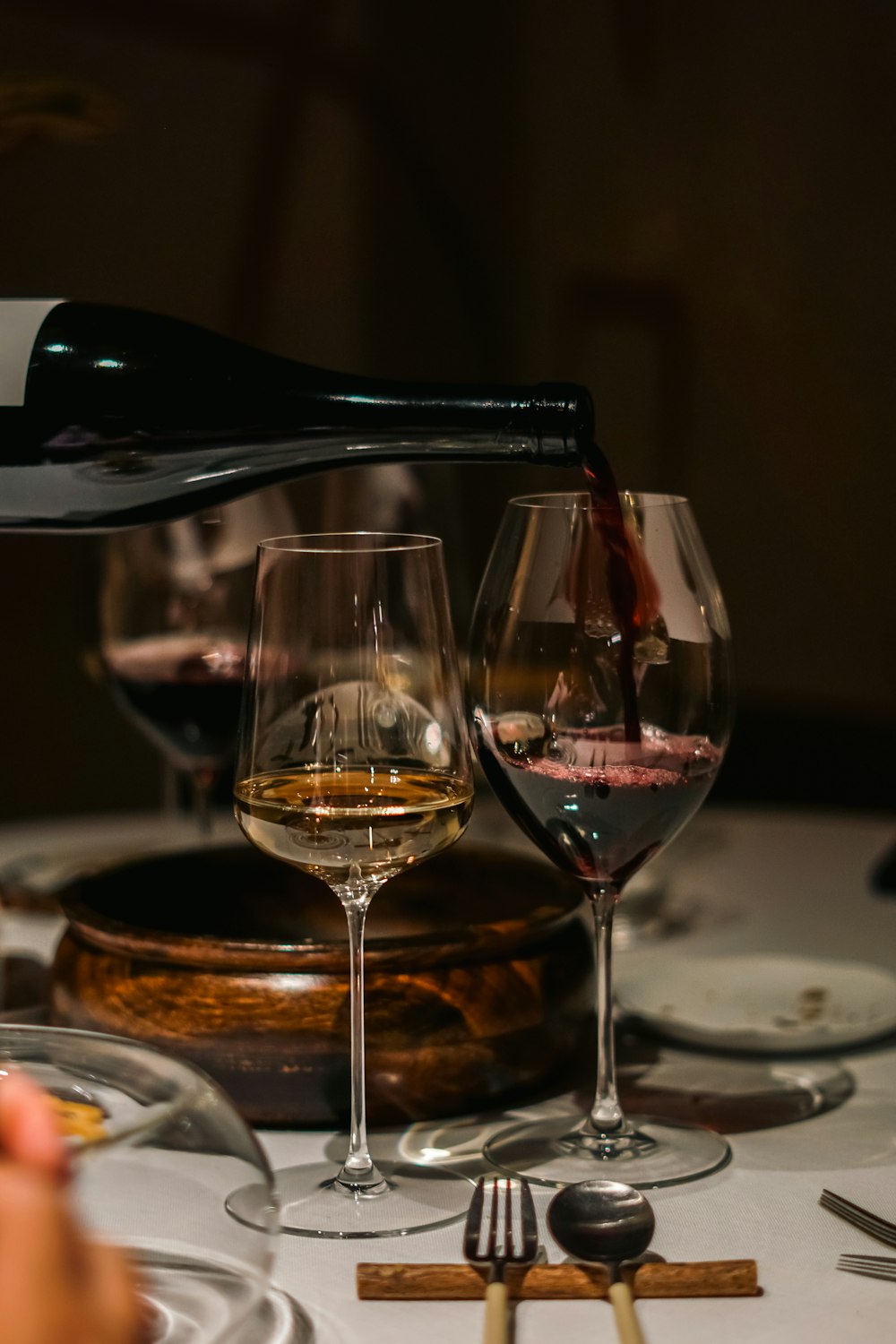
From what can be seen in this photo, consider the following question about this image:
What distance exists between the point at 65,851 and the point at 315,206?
201cm

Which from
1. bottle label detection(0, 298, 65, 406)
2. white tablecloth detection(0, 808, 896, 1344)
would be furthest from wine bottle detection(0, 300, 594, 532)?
white tablecloth detection(0, 808, 896, 1344)

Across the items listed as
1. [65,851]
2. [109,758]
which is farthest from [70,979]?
[109,758]

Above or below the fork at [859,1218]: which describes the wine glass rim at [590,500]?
above

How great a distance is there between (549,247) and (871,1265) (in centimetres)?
284

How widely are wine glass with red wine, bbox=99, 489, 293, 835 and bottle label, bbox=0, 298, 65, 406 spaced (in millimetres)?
269

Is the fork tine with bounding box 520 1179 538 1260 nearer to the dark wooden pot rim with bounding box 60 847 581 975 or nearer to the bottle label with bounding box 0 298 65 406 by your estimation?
the dark wooden pot rim with bounding box 60 847 581 975

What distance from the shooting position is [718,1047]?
98 centimetres

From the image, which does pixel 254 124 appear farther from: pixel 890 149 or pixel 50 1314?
pixel 50 1314

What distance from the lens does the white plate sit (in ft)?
3.22

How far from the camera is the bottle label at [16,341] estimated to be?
915 millimetres

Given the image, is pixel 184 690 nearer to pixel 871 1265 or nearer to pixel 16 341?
pixel 16 341

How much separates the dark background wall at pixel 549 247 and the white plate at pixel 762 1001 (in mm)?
1707

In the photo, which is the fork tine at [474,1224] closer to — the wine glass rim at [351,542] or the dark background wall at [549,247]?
the wine glass rim at [351,542]

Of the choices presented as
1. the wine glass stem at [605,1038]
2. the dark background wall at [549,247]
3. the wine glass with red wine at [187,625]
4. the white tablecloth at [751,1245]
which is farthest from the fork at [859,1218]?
the dark background wall at [549,247]
